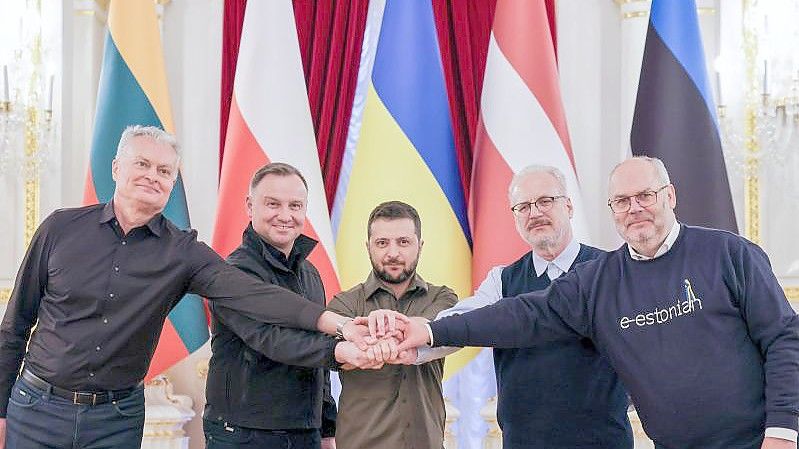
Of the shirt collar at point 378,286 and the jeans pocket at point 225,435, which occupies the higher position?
the shirt collar at point 378,286

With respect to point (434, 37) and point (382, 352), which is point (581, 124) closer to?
point (434, 37)

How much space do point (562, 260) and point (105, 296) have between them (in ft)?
4.78

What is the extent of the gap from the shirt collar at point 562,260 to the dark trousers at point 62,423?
4.57 ft

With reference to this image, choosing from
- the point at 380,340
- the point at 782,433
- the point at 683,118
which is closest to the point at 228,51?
the point at 683,118

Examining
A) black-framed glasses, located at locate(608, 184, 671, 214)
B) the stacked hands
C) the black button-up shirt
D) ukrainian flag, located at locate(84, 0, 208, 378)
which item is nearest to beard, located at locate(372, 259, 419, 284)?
the stacked hands

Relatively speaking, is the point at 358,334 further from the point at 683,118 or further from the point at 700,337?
the point at 683,118

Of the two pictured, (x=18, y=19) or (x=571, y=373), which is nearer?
(x=571, y=373)

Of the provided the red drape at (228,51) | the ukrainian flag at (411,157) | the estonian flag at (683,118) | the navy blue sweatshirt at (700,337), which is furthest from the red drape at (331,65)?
the navy blue sweatshirt at (700,337)

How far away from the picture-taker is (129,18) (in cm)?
458

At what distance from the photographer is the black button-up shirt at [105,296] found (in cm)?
271

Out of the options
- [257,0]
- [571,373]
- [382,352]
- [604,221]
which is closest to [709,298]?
[571,373]

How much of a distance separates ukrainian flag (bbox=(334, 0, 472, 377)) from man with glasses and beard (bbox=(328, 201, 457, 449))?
1517 millimetres

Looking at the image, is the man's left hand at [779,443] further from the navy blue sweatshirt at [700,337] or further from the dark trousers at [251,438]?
the dark trousers at [251,438]

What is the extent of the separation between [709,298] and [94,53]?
3.74 metres
